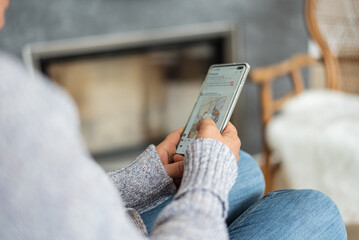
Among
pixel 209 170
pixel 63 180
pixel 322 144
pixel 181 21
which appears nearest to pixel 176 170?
pixel 209 170

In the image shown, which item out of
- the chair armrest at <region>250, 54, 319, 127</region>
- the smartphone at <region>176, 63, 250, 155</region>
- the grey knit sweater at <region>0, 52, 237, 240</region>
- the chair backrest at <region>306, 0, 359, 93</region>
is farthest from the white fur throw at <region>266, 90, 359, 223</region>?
the grey knit sweater at <region>0, 52, 237, 240</region>

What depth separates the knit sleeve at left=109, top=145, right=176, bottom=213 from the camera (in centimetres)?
61

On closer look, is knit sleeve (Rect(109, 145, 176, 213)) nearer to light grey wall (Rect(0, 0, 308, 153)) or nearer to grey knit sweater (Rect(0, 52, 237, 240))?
grey knit sweater (Rect(0, 52, 237, 240))

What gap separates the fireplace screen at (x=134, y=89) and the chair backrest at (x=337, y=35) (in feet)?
1.35

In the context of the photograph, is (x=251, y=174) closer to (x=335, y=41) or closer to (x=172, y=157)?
(x=172, y=157)

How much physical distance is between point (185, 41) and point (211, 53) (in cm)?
17

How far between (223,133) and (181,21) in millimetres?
1124

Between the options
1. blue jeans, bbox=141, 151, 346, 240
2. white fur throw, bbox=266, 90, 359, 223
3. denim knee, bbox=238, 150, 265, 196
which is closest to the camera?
blue jeans, bbox=141, 151, 346, 240

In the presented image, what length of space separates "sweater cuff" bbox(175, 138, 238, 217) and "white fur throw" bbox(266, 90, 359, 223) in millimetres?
753

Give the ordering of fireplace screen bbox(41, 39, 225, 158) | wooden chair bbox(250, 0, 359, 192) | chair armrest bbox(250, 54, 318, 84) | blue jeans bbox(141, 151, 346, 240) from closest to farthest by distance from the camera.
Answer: blue jeans bbox(141, 151, 346, 240)
chair armrest bbox(250, 54, 318, 84)
wooden chair bbox(250, 0, 359, 192)
fireplace screen bbox(41, 39, 225, 158)

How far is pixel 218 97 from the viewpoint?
64 centimetres

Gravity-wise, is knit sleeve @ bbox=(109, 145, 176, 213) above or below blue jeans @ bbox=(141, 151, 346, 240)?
above

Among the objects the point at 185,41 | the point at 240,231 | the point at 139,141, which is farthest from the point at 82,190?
the point at 139,141

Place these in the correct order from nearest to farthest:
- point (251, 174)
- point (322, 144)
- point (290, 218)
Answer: point (290, 218) < point (251, 174) < point (322, 144)
